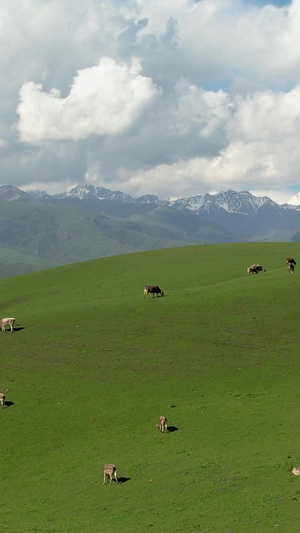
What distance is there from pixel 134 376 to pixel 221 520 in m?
27.3

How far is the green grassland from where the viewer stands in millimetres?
26016

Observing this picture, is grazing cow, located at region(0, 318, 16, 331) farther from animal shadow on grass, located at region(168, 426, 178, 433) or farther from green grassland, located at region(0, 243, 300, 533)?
animal shadow on grass, located at region(168, 426, 178, 433)

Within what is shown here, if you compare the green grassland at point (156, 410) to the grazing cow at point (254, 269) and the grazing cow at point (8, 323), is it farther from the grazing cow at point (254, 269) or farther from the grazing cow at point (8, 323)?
the grazing cow at point (254, 269)

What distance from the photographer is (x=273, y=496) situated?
2481 centimetres

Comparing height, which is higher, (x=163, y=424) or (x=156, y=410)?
(x=156, y=410)

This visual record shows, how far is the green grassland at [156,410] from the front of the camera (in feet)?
85.4

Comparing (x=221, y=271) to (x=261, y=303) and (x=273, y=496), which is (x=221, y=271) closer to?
(x=261, y=303)

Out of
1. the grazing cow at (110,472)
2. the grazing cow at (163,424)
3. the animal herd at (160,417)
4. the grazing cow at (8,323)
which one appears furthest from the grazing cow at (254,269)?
the grazing cow at (110,472)

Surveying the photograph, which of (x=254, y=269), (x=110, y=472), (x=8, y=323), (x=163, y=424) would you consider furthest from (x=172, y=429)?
(x=254, y=269)

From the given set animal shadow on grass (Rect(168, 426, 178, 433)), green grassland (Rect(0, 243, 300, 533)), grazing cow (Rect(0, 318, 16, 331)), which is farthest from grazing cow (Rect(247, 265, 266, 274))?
animal shadow on grass (Rect(168, 426, 178, 433))

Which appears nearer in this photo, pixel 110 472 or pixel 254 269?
pixel 110 472

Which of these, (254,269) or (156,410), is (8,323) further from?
(254,269)

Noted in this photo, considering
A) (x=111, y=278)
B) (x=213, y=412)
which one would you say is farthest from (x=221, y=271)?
(x=213, y=412)

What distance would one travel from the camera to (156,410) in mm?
43188
